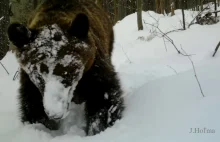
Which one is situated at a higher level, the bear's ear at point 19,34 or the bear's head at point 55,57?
the bear's ear at point 19,34

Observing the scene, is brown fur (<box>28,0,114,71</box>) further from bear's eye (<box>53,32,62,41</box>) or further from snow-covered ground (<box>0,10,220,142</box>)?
snow-covered ground (<box>0,10,220,142</box>)

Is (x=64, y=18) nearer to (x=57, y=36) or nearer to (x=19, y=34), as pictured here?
(x=57, y=36)

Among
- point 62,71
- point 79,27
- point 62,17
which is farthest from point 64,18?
point 62,71

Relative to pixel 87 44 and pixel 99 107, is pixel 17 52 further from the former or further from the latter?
pixel 99 107

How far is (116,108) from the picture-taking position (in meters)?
3.31

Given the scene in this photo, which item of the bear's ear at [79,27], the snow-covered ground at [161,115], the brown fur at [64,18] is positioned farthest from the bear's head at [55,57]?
the snow-covered ground at [161,115]

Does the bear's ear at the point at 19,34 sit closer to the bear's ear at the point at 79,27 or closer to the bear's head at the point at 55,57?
the bear's head at the point at 55,57

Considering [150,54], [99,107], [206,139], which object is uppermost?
[206,139]

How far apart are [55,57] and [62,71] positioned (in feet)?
0.49

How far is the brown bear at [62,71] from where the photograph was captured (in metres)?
2.83

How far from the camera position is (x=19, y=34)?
3020 millimetres

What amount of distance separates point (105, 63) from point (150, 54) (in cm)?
322

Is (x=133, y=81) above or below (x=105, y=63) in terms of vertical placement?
below

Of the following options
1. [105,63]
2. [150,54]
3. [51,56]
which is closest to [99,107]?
[105,63]
